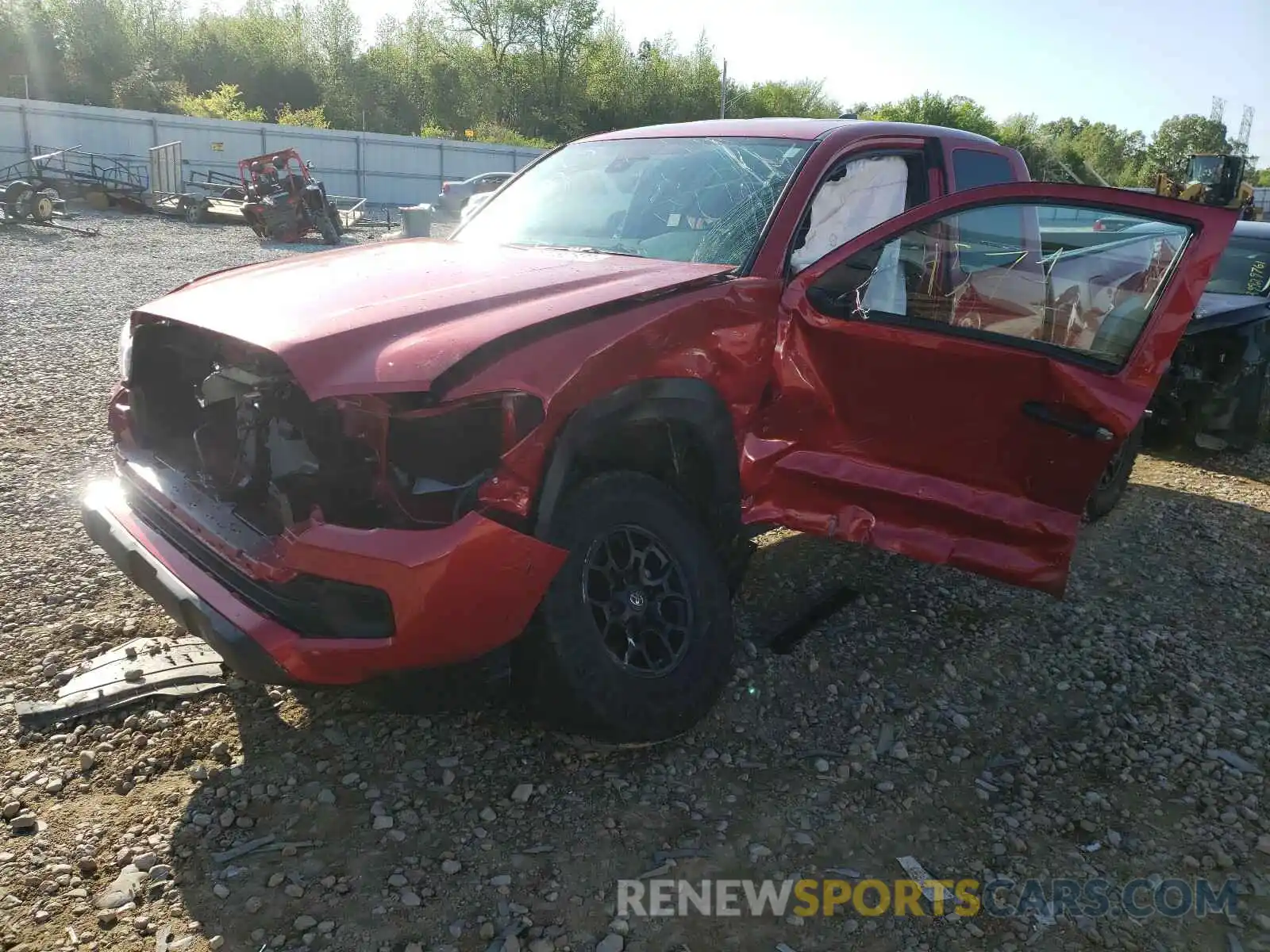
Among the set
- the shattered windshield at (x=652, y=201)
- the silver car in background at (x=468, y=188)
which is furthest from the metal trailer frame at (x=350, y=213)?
the shattered windshield at (x=652, y=201)

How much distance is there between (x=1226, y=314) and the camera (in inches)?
235

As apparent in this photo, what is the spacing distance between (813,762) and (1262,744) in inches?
61.9

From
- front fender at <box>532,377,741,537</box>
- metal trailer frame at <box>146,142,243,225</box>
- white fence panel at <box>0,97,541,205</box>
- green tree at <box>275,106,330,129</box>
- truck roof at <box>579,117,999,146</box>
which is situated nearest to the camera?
front fender at <box>532,377,741,537</box>

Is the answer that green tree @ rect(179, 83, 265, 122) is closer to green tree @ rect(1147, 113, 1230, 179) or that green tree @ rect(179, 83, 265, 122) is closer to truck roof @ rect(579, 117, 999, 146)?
truck roof @ rect(579, 117, 999, 146)

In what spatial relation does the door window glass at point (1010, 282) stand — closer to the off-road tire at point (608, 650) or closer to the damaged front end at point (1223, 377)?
the off-road tire at point (608, 650)

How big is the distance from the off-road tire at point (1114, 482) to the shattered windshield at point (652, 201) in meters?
2.76

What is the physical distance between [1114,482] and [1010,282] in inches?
94.1

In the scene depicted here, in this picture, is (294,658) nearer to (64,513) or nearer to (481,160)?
(64,513)

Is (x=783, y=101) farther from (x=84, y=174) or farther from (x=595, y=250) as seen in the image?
(x=595, y=250)

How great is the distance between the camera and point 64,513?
442 cm

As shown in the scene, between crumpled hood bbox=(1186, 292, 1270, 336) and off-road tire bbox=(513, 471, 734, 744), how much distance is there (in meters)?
4.67

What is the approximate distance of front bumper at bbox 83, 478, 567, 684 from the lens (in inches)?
86.8

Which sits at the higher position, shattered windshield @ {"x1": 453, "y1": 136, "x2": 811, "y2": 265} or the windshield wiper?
shattered windshield @ {"x1": 453, "y1": 136, "x2": 811, "y2": 265}

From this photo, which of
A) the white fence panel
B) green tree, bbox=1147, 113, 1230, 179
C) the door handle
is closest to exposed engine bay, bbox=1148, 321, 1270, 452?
the door handle
